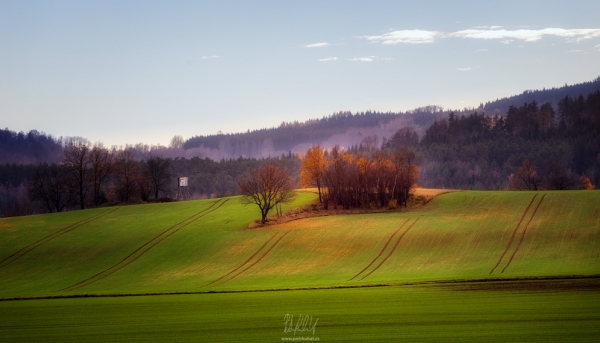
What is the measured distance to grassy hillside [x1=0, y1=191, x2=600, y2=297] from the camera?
50387 mm

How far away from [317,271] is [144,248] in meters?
21.8

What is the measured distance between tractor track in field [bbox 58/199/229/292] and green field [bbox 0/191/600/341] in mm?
255

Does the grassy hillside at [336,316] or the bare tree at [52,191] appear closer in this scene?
the grassy hillside at [336,316]

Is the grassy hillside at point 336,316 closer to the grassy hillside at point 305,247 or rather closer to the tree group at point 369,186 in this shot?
the grassy hillside at point 305,247

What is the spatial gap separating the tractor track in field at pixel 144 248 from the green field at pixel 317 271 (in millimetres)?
255

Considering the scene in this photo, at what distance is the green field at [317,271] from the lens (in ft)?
92.5

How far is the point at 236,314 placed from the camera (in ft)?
106

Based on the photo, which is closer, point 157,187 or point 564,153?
point 157,187

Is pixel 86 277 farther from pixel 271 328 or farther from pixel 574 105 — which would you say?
pixel 574 105

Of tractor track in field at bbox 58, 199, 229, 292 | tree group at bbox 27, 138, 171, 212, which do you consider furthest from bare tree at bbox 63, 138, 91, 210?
tractor track in field at bbox 58, 199, 229, 292

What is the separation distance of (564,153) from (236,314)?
158066mm

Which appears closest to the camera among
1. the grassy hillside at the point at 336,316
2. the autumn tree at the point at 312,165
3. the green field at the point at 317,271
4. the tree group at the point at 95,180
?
the grassy hillside at the point at 336,316

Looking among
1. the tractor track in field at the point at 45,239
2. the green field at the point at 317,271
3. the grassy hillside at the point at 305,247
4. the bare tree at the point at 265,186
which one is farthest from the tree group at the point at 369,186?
the tractor track in field at the point at 45,239

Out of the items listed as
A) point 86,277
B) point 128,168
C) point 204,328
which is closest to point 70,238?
point 86,277
